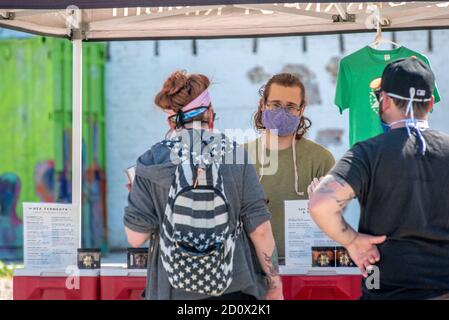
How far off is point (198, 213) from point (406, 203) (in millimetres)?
818

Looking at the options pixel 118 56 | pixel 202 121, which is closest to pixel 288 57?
pixel 118 56

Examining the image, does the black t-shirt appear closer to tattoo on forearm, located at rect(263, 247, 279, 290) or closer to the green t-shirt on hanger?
tattoo on forearm, located at rect(263, 247, 279, 290)

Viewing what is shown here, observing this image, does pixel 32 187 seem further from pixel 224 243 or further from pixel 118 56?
pixel 224 243

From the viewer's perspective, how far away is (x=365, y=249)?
3549 millimetres

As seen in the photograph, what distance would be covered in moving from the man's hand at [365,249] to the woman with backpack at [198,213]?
0.41 meters

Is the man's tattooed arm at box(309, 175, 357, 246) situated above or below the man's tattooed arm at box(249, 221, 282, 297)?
above

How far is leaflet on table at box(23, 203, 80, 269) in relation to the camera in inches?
181

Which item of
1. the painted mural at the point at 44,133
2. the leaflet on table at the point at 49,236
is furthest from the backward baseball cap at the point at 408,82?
the painted mural at the point at 44,133

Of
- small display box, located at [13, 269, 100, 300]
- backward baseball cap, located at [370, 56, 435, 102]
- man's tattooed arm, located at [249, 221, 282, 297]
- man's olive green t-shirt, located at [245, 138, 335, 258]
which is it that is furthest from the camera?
man's olive green t-shirt, located at [245, 138, 335, 258]

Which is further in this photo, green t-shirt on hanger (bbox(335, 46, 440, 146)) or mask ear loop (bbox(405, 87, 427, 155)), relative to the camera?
green t-shirt on hanger (bbox(335, 46, 440, 146))

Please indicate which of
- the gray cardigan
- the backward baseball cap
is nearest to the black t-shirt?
the backward baseball cap

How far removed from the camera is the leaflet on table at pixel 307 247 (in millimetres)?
4441

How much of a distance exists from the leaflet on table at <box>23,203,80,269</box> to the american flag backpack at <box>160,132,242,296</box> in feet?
3.66

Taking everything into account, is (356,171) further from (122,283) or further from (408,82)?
(122,283)
